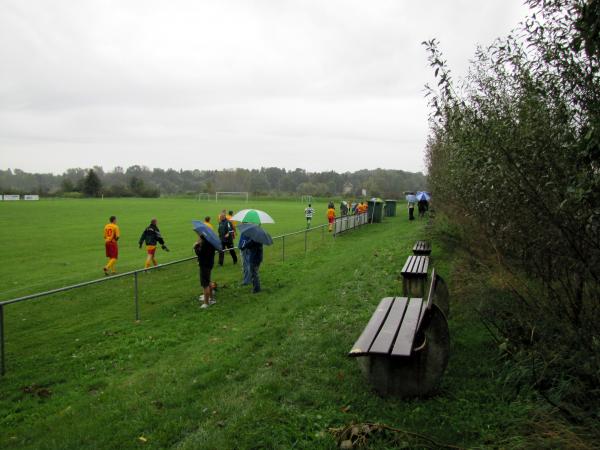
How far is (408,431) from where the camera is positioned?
142 inches

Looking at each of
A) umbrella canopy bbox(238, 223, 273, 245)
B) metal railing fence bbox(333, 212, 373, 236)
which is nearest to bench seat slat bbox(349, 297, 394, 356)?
umbrella canopy bbox(238, 223, 273, 245)

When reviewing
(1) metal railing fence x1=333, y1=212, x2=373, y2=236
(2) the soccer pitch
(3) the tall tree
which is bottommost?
(2) the soccer pitch

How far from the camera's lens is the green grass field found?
12.6 feet

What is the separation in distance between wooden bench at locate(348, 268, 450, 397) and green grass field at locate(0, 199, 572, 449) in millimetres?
149

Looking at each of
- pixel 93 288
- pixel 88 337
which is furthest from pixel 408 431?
pixel 93 288

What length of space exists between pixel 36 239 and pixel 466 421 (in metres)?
24.5

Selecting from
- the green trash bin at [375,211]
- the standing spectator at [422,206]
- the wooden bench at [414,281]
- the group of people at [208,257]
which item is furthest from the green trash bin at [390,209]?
the wooden bench at [414,281]

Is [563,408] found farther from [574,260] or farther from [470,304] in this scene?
[470,304]

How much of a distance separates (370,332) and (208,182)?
5382 inches

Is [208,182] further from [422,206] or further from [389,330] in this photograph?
[389,330]

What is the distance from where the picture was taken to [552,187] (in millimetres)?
3736

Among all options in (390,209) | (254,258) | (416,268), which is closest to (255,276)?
(254,258)

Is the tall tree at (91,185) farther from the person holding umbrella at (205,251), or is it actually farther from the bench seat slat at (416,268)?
the bench seat slat at (416,268)

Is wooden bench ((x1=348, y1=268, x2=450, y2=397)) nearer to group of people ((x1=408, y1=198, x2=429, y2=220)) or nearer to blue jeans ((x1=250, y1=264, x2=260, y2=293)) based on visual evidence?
blue jeans ((x1=250, y1=264, x2=260, y2=293))
